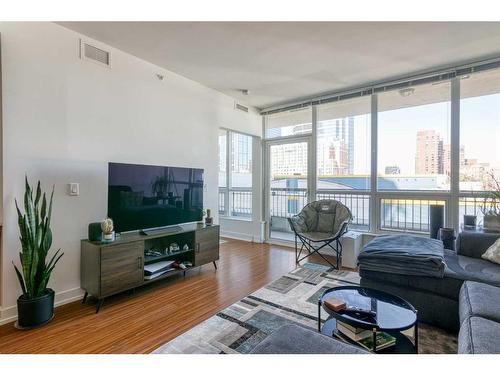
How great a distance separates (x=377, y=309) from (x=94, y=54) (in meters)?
3.36

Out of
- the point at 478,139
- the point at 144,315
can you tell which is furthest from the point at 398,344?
the point at 478,139

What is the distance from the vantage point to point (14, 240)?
2156mm

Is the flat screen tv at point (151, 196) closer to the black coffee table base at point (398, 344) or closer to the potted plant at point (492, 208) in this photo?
the black coffee table base at point (398, 344)

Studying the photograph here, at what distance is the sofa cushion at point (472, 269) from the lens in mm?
1922

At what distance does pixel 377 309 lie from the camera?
1667 mm

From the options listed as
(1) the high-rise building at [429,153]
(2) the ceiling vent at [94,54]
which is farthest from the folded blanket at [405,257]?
(2) the ceiling vent at [94,54]

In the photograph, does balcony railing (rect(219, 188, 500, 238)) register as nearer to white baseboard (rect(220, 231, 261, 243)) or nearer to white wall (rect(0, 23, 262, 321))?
white baseboard (rect(220, 231, 261, 243))

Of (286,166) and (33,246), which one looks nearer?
(33,246)

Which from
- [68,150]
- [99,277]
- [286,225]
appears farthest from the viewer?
[286,225]

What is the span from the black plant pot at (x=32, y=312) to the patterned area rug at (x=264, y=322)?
1.08 m

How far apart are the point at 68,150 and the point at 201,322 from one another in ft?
6.58

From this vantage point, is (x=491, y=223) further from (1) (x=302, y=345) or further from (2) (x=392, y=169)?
(1) (x=302, y=345)

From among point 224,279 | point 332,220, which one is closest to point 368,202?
point 332,220
